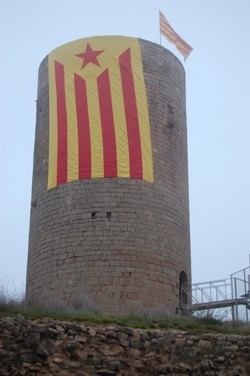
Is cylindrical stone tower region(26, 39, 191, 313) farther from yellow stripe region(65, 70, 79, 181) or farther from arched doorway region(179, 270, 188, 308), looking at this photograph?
yellow stripe region(65, 70, 79, 181)

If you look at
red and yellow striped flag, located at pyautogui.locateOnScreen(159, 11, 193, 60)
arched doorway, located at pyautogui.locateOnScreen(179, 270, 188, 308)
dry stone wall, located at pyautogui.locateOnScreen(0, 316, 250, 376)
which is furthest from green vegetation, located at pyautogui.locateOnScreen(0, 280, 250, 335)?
red and yellow striped flag, located at pyautogui.locateOnScreen(159, 11, 193, 60)

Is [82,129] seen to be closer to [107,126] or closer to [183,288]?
[107,126]

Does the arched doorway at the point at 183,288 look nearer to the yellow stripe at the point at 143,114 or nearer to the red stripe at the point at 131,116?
the yellow stripe at the point at 143,114

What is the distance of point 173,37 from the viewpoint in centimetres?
2081

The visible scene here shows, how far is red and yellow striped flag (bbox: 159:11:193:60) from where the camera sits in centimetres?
2055

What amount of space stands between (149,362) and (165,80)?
28.3 ft

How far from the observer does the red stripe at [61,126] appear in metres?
18.3

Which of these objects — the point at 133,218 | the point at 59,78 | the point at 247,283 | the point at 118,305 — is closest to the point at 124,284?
the point at 118,305

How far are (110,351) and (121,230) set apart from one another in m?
4.70

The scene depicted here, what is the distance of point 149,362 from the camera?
13055 mm

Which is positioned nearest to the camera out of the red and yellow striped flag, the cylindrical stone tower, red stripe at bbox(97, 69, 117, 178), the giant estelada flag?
the cylindrical stone tower

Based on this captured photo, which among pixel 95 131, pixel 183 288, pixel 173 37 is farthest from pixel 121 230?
pixel 173 37

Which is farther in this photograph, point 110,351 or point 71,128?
point 71,128

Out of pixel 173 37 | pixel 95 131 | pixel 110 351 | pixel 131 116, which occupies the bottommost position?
pixel 110 351
